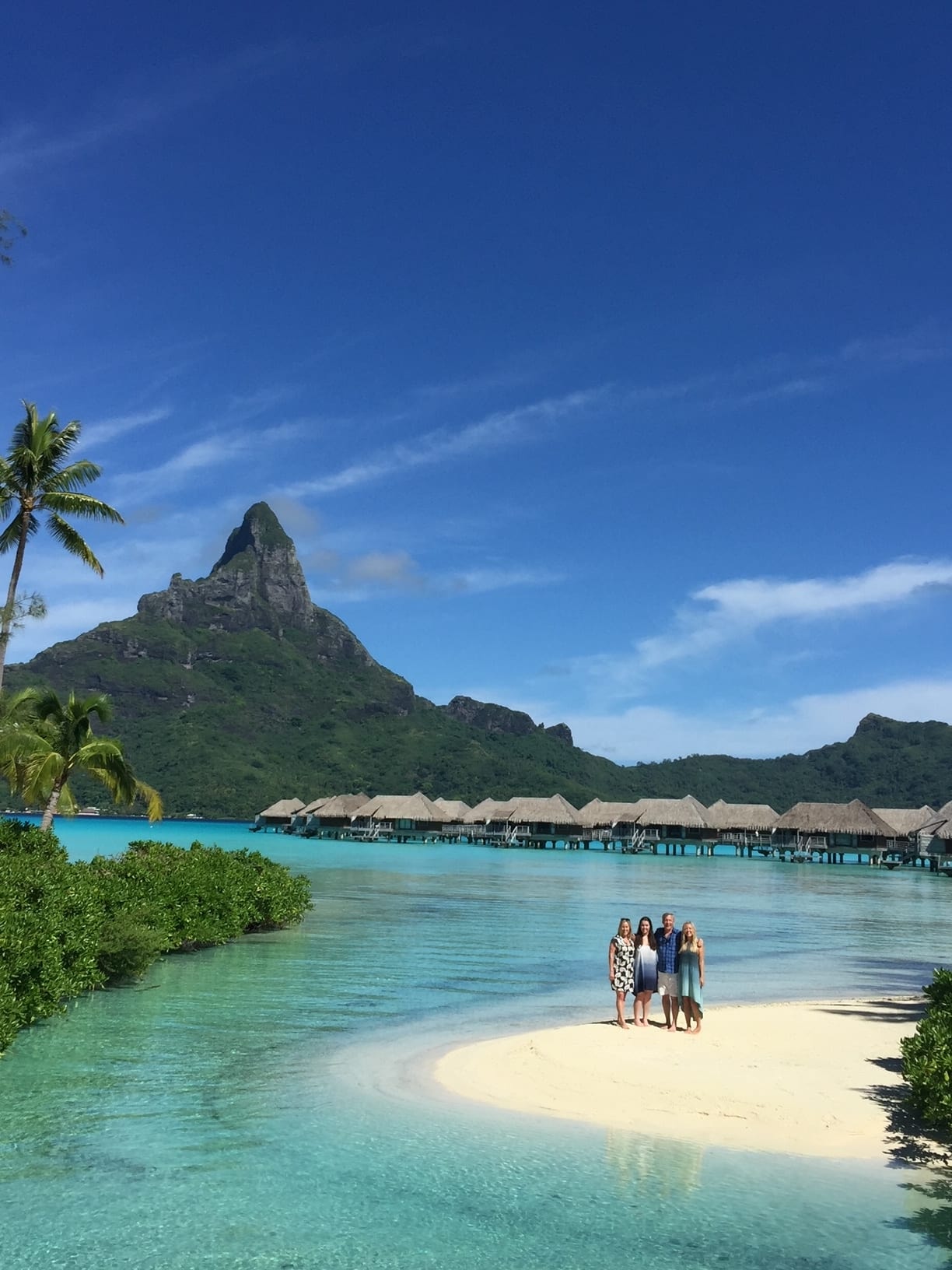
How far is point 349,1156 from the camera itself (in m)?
8.10

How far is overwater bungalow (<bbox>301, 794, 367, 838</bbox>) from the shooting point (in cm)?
10056

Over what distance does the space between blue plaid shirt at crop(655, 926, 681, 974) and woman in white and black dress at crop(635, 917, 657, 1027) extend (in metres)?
0.13

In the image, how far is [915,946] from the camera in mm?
26312

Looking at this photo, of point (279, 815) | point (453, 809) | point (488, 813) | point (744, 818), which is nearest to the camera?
point (744, 818)

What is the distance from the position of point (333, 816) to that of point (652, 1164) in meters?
95.1

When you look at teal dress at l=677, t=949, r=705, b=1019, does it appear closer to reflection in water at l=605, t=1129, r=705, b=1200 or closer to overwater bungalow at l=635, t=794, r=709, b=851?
reflection in water at l=605, t=1129, r=705, b=1200

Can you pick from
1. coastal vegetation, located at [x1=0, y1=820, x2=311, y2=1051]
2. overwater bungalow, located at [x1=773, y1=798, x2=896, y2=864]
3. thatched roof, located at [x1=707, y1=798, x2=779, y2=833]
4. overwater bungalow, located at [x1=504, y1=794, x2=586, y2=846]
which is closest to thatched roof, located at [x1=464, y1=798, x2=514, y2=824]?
overwater bungalow, located at [x1=504, y1=794, x2=586, y2=846]

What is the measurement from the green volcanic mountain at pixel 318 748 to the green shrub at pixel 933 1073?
130 meters

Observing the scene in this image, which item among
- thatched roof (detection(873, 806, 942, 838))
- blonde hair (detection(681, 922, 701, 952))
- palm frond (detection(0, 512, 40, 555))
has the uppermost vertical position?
palm frond (detection(0, 512, 40, 555))

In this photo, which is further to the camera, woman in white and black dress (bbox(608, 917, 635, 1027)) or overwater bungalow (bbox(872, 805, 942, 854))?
overwater bungalow (bbox(872, 805, 942, 854))

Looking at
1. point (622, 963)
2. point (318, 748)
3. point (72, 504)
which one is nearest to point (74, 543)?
point (72, 504)

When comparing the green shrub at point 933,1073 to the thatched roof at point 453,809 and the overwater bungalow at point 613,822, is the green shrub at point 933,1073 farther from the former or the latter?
the thatched roof at point 453,809

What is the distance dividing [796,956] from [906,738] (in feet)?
465

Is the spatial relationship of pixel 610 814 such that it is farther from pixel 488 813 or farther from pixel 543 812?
pixel 488 813
